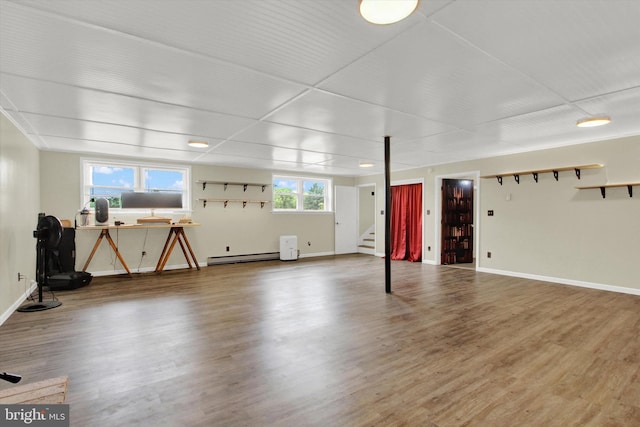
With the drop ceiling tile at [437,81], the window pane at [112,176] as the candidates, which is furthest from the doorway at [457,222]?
the window pane at [112,176]

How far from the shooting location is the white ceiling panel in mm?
1743

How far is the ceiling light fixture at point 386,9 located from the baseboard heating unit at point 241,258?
6522 millimetres

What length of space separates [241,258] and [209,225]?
3.59 ft

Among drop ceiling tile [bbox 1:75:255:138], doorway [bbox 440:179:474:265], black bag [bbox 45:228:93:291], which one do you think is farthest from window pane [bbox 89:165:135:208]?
doorway [bbox 440:179:474:265]

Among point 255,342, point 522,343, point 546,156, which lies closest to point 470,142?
point 546,156

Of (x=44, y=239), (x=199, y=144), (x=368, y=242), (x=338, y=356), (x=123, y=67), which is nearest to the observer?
(x=123, y=67)

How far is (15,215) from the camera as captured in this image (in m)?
3.80

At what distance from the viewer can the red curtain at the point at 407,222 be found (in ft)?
26.0

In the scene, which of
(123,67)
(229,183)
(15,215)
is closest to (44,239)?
(15,215)

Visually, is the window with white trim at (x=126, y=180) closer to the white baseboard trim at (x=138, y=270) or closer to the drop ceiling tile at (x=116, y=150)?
the drop ceiling tile at (x=116, y=150)

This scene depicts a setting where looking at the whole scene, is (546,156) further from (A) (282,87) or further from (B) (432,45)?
(A) (282,87)

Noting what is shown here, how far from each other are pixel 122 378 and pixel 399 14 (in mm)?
2931

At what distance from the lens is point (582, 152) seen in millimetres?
5035

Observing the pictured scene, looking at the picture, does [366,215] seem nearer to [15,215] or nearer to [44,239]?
[44,239]
